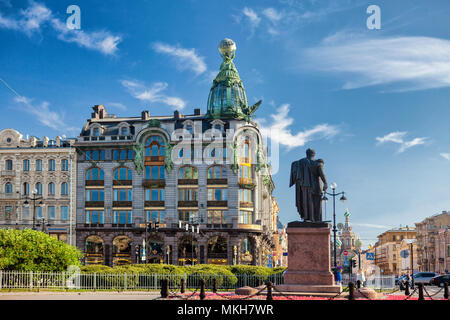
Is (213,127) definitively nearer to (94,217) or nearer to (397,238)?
(94,217)

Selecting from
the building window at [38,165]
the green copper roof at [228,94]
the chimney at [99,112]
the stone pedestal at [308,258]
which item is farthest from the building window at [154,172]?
the stone pedestal at [308,258]

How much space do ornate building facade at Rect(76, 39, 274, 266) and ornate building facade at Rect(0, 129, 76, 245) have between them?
167 centimetres

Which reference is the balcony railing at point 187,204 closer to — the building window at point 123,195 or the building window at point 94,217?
the building window at point 123,195

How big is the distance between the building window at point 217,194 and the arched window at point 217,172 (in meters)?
1.54

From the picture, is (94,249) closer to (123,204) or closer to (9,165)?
(123,204)

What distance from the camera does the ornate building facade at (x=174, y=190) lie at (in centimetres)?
6612

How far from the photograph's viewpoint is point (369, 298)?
20062 mm

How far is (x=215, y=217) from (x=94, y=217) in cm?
1493

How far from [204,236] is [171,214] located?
4785mm

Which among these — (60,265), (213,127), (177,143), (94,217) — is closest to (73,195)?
(94,217)

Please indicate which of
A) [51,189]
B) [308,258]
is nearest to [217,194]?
[51,189]

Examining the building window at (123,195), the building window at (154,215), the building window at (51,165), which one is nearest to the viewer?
the building window at (154,215)

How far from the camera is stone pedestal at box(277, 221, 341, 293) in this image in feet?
68.7

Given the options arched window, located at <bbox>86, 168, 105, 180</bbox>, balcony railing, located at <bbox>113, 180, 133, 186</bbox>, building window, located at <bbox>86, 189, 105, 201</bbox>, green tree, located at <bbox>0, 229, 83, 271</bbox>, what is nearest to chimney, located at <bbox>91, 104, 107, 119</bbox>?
arched window, located at <bbox>86, 168, 105, 180</bbox>
